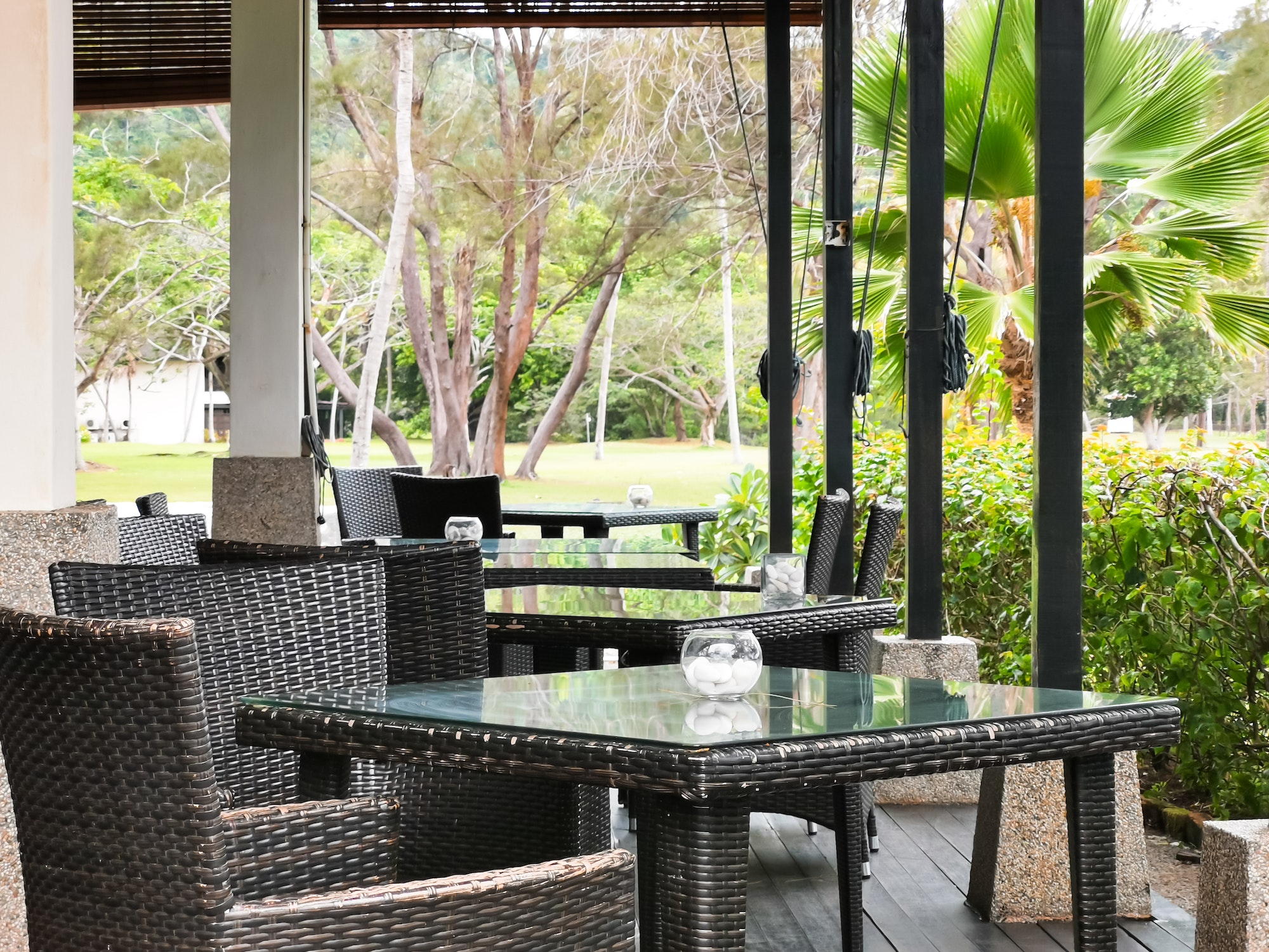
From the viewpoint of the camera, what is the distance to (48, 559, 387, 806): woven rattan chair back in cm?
176

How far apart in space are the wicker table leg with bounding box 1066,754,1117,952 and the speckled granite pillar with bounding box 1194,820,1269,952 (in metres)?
0.46

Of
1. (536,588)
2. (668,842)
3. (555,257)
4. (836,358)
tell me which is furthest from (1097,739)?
(555,257)

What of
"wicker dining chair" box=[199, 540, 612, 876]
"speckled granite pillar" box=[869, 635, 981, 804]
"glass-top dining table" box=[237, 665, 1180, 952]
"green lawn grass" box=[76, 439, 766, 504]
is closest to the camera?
"glass-top dining table" box=[237, 665, 1180, 952]

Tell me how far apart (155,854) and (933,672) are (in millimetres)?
2724

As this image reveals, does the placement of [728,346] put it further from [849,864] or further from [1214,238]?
[849,864]

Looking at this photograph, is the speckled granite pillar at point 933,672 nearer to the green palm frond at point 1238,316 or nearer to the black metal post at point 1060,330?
the black metal post at point 1060,330

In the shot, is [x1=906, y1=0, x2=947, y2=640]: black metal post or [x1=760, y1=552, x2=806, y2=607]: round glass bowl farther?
[x1=906, y1=0, x2=947, y2=640]: black metal post

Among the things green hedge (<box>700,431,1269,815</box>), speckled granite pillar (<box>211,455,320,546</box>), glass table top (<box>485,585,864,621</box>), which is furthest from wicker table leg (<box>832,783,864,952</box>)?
speckled granite pillar (<box>211,455,320,546</box>)

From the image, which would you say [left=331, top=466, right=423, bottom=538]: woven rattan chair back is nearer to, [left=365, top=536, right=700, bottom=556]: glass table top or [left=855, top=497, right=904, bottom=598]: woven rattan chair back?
[left=365, top=536, right=700, bottom=556]: glass table top

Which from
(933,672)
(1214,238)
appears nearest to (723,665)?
(933,672)

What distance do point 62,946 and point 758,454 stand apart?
60.8ft

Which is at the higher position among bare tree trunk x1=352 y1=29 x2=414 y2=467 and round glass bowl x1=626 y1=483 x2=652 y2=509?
bare tree trunk x1=352 y1=29 x2=414 y2=467

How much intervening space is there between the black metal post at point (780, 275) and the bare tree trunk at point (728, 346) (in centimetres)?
1014

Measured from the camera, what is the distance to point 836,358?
4824 millimetres
